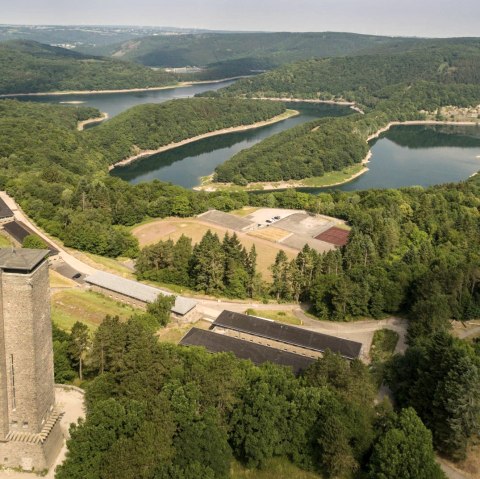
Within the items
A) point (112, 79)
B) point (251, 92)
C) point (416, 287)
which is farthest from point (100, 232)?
point (112, 79)

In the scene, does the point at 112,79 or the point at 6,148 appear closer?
the point at 6,148

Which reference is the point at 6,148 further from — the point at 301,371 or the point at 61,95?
the point at 61,95

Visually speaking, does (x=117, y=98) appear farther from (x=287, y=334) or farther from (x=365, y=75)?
(x=287, y=334)

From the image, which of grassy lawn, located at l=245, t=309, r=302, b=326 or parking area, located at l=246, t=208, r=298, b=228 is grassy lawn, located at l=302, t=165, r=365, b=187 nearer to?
parking area, located at l=246, t=208, r=298, b=228

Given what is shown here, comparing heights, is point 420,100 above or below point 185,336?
above

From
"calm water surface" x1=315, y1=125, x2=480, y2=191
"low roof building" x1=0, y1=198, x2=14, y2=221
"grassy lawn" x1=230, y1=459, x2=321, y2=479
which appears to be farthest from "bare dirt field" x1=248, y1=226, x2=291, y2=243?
"calm water surface" x1=315, y1=125, x2=480, y2=191

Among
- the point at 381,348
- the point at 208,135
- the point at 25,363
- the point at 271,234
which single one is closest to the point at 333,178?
the point at 271,234
